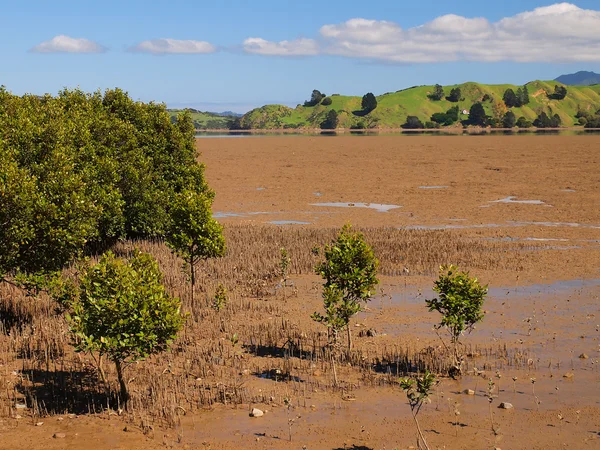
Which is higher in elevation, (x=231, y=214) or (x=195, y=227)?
(x=195, y=227)

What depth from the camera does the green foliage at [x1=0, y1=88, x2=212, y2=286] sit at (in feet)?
71.4

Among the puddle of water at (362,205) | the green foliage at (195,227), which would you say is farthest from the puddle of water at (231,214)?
the green foliage at (195,227)

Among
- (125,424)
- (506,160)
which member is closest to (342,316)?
(125,424)

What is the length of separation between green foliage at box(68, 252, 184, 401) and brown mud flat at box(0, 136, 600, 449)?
1.99 metres

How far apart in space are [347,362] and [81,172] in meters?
13.9

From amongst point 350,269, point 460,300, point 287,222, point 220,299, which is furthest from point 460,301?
point 287,222

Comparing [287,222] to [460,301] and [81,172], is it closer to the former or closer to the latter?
[81,172]

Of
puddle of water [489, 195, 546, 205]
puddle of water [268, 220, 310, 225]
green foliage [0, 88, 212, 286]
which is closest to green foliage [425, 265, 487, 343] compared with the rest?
green foliage [0, 88, 212, 286]

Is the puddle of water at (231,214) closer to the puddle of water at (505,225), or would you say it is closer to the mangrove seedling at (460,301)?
the puddle of water at (505,225)

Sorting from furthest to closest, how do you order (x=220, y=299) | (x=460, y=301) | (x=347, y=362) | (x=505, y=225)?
(x=505, y=225) → (x=220, y=299) → (x=347, y=362) → (x=460, y=301)

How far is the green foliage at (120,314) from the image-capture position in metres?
16.2

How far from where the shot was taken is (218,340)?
23016mm

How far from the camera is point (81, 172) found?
2666cm

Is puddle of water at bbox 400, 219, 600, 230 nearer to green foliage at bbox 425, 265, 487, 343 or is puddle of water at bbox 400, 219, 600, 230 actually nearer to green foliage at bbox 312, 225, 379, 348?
green foliage at bbox 312, 225, 379, 348
